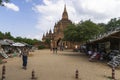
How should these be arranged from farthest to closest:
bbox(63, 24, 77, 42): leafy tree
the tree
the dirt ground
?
bbox(63, 24, 77, 42): leafy tree < the tree < the dirt ground

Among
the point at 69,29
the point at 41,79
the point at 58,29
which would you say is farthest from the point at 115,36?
the point at 58,29

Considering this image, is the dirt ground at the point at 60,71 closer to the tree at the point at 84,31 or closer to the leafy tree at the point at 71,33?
the tree at the point at 84,31

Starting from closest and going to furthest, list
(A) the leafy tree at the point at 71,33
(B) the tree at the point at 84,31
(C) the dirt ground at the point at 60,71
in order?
1. (C) the dirt ground at the point at 60,71
2. (B) the tree at the point at 84,31
3. (A) the leafy tree at the point at 71,33

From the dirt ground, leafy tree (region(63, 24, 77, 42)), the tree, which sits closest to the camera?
the dirt ground

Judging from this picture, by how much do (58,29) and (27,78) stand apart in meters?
82.0

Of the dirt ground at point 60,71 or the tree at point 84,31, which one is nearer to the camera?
the dirt ground at point 60,71

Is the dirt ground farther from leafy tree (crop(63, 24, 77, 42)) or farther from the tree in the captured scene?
leafy tree (crop(63, 24, 77, 42))

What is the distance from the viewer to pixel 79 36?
165ft

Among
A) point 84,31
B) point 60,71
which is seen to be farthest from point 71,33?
point 60,71

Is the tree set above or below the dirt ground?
above

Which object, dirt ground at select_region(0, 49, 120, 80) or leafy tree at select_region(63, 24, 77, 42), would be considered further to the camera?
leafy tree at select_region(63, 24, 77, 42)

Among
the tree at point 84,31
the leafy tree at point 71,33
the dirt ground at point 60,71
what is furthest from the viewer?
the leafy tree at point 71,33

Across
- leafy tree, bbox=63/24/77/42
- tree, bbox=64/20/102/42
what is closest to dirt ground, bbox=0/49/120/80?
tree, bbox=64/20/102/42

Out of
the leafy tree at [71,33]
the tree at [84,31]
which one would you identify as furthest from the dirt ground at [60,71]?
the leafy tree at [71,33]
